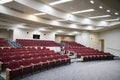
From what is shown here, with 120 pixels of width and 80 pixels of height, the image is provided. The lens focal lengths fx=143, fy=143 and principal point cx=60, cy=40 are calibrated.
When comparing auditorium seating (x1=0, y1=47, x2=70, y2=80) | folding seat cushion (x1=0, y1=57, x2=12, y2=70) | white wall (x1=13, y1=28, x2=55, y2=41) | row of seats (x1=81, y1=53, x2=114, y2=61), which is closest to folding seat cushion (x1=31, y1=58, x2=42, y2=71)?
auditorium seating (x1=0, y1=47, x2=70, y2=80)

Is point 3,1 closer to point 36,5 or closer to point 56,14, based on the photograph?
point 36,5

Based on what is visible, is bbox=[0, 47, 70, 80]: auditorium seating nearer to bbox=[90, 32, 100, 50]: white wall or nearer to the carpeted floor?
the carpeted floor

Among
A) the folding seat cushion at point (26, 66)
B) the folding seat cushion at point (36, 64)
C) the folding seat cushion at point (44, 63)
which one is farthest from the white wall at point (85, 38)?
the folding seat cushion at point (26, 66)

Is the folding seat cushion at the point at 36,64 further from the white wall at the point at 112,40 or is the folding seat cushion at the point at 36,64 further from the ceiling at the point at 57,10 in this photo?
the white wall at the point at 112,40

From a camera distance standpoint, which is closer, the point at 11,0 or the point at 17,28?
the point at 11,0

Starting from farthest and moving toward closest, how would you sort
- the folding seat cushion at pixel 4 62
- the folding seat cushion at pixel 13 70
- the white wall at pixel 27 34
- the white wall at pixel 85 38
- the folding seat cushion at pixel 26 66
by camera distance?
1. the white wall at pixel 85 38
2. the white wall at pixel 27 34
3. the folding seat cushion at pixel 4 62
4. the folding seat cushion at pixel 26 66
5. the folding seat cushion at pixel 13 70

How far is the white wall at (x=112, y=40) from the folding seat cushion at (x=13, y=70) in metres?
13.8

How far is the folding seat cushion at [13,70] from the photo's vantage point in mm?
5852

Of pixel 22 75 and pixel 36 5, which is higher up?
pixel 36 5

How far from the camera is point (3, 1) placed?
8.02 m

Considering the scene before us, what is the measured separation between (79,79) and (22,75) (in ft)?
8.73

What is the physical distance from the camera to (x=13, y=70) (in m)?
6.05

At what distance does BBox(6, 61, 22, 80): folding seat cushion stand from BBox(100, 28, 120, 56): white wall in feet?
45.4

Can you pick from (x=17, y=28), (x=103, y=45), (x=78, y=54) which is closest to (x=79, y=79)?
(x=78, y=54)
